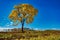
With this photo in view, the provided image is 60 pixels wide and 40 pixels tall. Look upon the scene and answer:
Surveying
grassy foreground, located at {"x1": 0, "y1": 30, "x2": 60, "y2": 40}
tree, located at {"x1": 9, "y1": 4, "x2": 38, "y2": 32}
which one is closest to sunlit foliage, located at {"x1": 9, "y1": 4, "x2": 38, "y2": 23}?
tree, located at {"x1": 9, "y1": 4, "x2": 38, "y2": 32}

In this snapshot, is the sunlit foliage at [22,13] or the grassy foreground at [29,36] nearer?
the grassy foreground at [29,36]

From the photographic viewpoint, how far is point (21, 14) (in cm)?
2256

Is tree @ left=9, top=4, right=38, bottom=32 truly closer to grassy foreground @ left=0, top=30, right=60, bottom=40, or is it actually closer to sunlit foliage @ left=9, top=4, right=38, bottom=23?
sunlit foliage @ left=9, top=4, right=38, bottom=23

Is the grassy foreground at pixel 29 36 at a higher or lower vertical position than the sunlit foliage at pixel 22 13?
lower

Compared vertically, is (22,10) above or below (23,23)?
above

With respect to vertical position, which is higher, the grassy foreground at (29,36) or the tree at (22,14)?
the tree at (22,14)

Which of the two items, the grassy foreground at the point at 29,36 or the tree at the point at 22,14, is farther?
the tree at the point at 22,14

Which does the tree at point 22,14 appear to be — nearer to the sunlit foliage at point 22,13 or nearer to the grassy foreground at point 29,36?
the sunlit foliage at point 22,13

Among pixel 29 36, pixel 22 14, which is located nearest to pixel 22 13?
pixel 22 14

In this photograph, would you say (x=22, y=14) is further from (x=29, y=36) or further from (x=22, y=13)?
(x=29, y=36)

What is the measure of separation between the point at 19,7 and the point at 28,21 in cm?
188

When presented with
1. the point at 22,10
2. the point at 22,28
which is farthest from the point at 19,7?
the point at 22,28

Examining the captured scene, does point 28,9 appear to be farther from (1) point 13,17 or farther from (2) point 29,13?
(1) point 13,17

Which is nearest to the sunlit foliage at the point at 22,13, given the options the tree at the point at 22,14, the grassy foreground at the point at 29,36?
the tree at the point at 22,14
